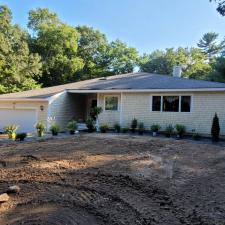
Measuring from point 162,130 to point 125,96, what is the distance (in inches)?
117

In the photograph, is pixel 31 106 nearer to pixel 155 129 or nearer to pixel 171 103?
pixel 155 129

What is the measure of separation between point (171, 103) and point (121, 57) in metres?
25.6

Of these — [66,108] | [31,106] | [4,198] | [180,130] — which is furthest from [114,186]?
[31,106]

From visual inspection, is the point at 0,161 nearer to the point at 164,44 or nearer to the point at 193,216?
the point at 193,216

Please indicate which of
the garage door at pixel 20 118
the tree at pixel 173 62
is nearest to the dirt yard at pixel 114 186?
the garage door at pixel 20 118

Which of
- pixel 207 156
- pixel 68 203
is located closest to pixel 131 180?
pixel 68 203

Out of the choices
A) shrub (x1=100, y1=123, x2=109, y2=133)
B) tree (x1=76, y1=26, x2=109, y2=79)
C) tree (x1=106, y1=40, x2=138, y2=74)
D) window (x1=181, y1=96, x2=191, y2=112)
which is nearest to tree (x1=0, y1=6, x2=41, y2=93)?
tree (x1=76, y1=26, x2=109, y2=79)

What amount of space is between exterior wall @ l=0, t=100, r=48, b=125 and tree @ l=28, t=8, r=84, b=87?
16198 mm

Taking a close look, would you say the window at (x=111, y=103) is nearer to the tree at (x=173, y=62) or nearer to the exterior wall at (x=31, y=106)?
the exterior wall at (x=31, y=106)

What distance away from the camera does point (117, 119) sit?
1912 centimetres

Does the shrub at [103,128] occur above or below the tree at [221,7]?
below

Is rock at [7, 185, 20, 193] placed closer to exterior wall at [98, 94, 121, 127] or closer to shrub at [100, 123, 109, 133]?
shrub at [100, 123, 109, 133]

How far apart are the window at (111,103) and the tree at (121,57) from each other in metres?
22.1

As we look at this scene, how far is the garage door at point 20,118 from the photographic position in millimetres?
20219
